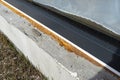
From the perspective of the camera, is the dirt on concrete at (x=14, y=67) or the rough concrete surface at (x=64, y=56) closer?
the rough concrete surface at (x=64, y=56)

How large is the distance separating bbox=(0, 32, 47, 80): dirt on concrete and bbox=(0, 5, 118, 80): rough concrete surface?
47 cm

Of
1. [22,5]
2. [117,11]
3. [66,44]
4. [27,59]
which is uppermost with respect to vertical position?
[117,11]

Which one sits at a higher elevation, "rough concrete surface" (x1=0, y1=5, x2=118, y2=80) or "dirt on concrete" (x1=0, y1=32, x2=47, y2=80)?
"rough concrete surface" (x1=0, y1=5, x2=118, y2=80)

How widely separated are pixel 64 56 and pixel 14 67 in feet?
3.53

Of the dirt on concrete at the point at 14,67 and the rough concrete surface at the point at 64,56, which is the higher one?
the rough concrete surface at the point at 64,56

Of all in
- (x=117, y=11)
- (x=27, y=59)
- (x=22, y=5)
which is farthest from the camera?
(x=22, y=5)

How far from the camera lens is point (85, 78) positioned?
227 centimetres

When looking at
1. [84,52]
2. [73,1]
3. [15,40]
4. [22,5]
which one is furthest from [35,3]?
[84,52]

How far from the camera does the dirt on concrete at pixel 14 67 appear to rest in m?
3.24

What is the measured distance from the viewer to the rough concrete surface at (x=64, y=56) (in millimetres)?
2270

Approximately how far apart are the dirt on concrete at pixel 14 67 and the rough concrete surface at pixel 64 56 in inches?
18.5

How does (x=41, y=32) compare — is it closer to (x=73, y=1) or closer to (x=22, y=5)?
(x=73, y=1)

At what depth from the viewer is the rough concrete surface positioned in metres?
2.27

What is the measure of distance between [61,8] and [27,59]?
0.83m
